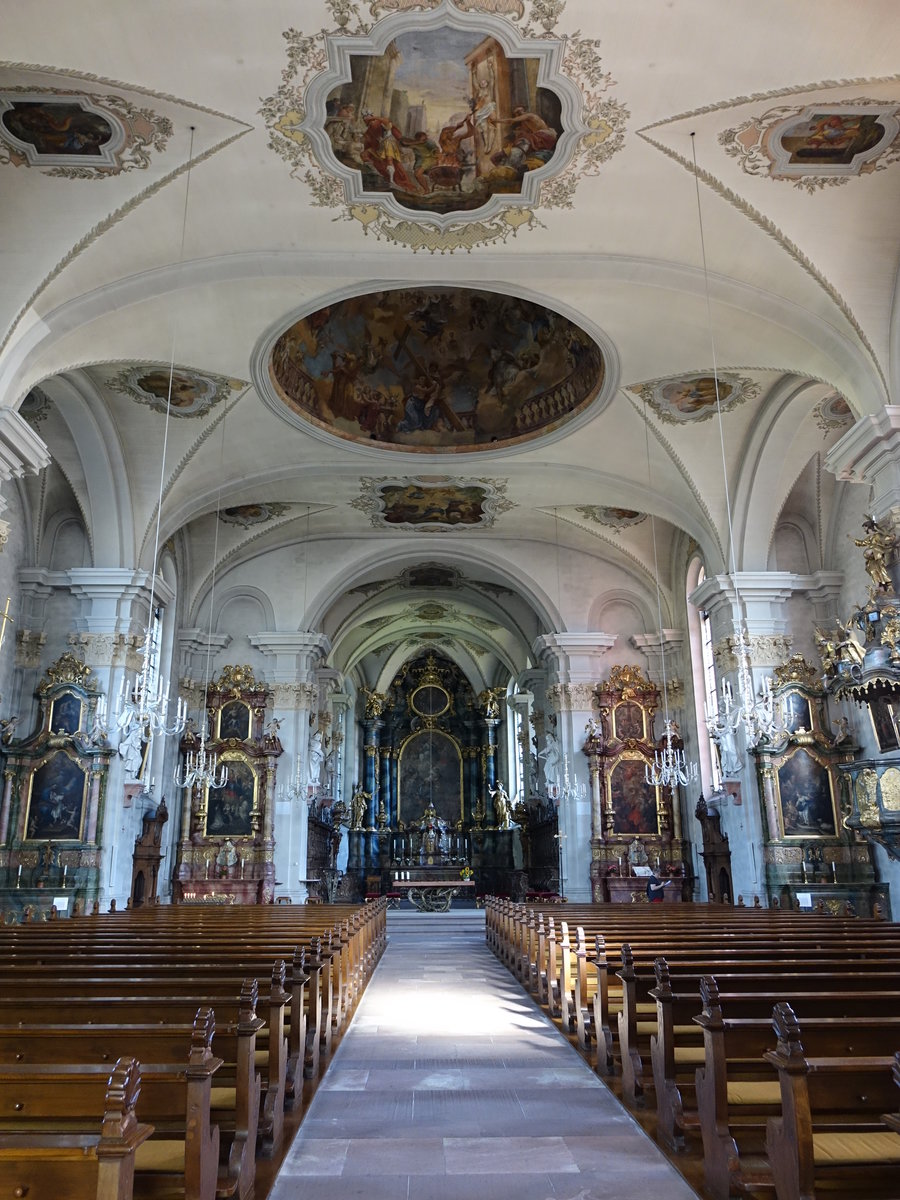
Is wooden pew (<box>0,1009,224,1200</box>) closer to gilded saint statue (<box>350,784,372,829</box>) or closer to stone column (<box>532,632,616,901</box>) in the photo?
stone column (<box>532,632,616,901</box>)

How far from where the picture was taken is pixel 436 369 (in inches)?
650

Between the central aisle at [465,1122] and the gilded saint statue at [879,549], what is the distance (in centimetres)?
593

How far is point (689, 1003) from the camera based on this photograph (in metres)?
5.13

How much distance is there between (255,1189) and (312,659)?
18.0 metres

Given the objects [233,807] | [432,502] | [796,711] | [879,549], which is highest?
[432,502]

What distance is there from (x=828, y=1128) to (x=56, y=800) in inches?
535

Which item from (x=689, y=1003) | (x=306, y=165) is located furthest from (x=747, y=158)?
(x=689, y=1003)

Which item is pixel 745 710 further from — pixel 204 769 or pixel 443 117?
pixel 204 769

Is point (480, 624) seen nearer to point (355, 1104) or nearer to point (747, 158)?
point (747, 158)

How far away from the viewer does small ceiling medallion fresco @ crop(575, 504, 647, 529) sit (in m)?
19.5

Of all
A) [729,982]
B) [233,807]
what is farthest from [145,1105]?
[233,807]

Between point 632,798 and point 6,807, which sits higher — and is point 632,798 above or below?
above

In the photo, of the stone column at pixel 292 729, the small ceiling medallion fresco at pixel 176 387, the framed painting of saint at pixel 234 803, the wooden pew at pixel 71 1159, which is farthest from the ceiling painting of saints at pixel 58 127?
the framed painting of saint at pixel 234 803

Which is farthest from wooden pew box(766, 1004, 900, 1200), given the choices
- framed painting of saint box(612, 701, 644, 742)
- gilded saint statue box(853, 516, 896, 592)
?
framed painting of saint box(612, 701, 644, 742)
